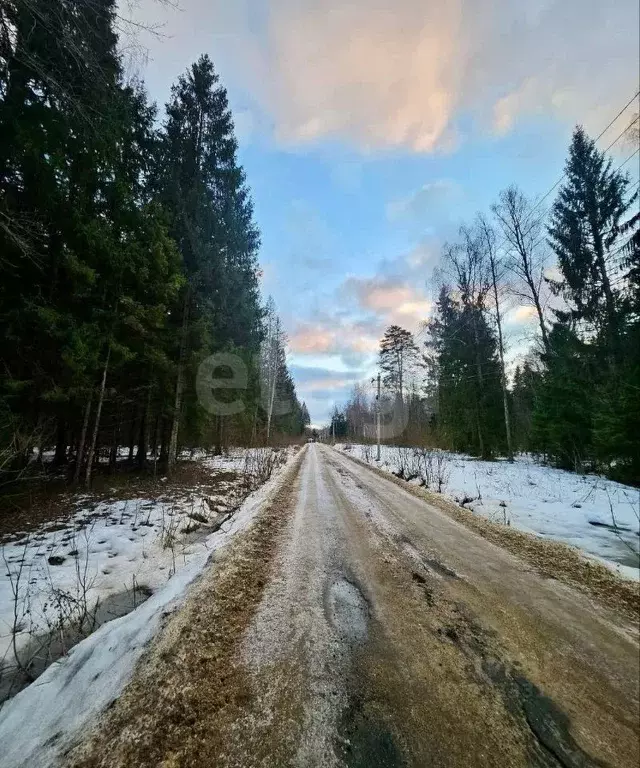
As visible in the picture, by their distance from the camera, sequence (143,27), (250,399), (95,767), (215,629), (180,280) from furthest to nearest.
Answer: (250,399) → (180,280) → (143,27) → (215,629) → (95,767)

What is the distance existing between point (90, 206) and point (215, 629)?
8972 mm

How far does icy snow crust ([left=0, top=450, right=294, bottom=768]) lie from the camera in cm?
164

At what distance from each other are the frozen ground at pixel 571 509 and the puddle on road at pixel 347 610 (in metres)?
3.05

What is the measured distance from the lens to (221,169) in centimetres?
1256

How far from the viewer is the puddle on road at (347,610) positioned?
246 centimetres

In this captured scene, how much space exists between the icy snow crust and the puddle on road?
4.70 ft

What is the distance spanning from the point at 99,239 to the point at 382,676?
8.86m

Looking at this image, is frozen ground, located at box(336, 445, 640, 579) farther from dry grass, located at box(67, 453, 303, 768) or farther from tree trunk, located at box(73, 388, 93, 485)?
tree trunk, located at box(73, 388, 93, 485)

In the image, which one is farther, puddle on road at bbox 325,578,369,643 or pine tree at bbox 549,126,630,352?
pine tree at bbox 549,126,630,352

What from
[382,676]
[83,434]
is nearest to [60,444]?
[83,434]

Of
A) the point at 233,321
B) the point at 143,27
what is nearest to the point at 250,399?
the point at 233,321

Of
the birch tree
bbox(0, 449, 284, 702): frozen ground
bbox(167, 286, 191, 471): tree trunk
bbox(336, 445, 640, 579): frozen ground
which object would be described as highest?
the birch tree

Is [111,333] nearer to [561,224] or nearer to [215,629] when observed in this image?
[215,629]

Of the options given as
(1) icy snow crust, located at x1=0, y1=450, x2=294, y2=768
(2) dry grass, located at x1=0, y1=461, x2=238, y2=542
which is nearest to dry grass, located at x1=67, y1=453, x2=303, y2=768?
(1) icy snow crust, located at x1=0, y1=450, x2=294, y2=768
